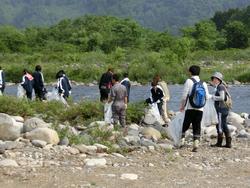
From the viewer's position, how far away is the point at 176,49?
6381 cm

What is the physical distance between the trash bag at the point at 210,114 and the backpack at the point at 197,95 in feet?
5.16

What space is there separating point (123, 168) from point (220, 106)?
133 inches

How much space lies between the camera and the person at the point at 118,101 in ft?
46.5

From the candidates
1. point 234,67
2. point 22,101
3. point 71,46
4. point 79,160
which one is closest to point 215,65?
point 234,67

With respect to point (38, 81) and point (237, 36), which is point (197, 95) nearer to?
point (38, 81)

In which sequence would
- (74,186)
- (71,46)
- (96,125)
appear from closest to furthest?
(74,186), (96,125), (71,46)

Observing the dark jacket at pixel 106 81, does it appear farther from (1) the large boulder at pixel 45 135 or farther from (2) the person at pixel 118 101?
(1) the large boulder at pixel 45 135

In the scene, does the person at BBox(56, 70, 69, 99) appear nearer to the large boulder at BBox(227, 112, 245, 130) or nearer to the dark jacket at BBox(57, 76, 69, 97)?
the dark jacket at BBox(57, 76, 69, 97)

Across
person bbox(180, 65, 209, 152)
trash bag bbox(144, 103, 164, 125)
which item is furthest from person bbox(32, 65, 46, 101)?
person bbox(180, 65, 209, 152)

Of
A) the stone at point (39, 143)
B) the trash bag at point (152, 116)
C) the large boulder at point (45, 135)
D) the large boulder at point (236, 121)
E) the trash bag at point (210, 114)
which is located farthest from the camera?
the large boulder at point (236, 121)

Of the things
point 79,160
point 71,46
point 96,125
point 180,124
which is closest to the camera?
point 79,160

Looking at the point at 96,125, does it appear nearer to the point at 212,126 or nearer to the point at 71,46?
the point at 212,126

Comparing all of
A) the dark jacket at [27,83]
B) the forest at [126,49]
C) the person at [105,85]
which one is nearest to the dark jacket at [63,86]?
the dark jacket at [27,83]

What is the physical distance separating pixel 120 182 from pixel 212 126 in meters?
5.98
